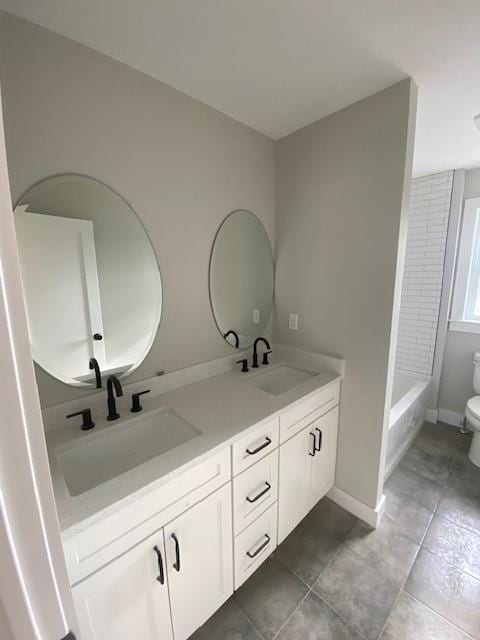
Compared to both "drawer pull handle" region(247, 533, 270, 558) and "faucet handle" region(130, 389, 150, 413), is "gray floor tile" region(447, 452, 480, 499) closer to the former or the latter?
"drawer pull handle" region(247, 533, 270, 558)

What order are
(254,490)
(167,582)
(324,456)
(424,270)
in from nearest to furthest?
1. (167,582)
2. (254,490)
3. (324,456)
4. (424,270)

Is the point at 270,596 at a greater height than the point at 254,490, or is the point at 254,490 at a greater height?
the point at 254,490

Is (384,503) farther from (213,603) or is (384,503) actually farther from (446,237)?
(446,237)

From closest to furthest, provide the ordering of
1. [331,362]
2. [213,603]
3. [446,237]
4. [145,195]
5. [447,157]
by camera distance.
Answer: [213,603] → [145,195] → [331,362] → [447,157] → [446,237]

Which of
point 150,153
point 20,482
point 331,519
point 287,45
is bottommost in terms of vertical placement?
point 331,519

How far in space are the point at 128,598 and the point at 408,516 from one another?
1667 mm

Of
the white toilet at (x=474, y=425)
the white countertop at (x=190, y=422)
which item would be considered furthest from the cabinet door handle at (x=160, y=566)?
the white toilet at (x=474, y=425)

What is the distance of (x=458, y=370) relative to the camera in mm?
2516

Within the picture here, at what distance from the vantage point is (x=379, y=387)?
1.51m

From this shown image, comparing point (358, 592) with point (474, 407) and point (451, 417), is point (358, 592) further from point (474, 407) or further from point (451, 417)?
point (451, 417)

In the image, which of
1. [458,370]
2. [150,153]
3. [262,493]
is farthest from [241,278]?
[458,370]

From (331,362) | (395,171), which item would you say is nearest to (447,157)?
(395,171)

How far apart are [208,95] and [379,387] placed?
1.83 metres

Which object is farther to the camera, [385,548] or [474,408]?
[474,408]
